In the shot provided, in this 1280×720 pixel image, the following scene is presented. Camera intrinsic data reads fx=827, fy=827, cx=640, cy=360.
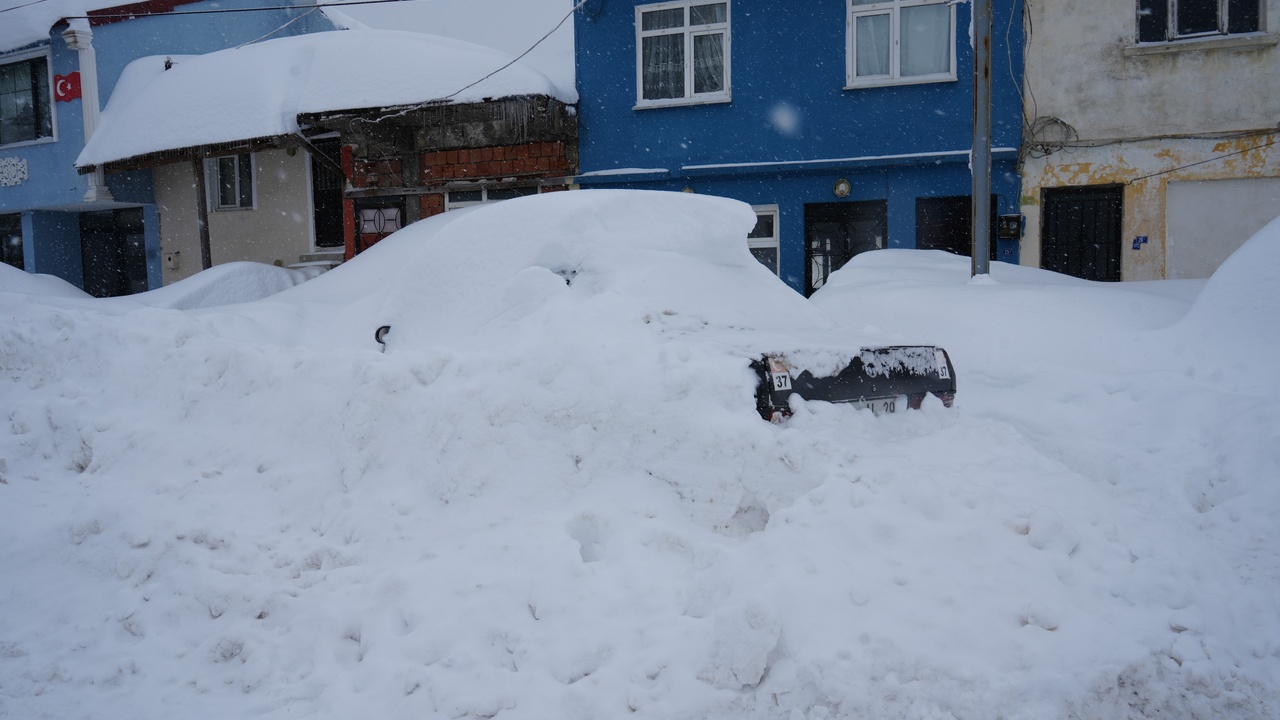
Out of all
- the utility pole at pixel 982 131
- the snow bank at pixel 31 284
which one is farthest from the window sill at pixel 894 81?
the snow bank at pixel 31 284

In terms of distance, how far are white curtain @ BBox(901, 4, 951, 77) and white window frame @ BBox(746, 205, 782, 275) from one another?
2.68m

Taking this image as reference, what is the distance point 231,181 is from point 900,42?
42.0 ft

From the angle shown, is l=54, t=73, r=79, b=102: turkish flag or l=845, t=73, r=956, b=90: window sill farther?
l=54, t=73, r=79, b=102: turkish flag

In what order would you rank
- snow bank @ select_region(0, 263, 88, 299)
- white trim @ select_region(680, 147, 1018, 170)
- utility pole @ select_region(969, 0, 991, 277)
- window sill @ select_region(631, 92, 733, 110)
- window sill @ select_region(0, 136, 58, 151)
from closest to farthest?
utility pole @ select_region(969, 0, 991, 277), snow bank @ select_region(0, 263, 88, 299), white trim @ select_region(680, 147, 1018, 170), window sill @ select_region(631, 92, 733, 110), window sill @ select_region(0, 136, 58, 151)

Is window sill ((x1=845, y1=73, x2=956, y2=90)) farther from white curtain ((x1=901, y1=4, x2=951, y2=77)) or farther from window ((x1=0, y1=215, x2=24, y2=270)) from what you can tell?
window ((x1=0, y1=215, x2=24, y2=270))

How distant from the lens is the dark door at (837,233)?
12406 millimetres

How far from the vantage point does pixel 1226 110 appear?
10977mm

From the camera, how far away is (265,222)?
16031mm

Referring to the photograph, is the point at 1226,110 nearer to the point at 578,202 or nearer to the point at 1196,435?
the point at 1196,435

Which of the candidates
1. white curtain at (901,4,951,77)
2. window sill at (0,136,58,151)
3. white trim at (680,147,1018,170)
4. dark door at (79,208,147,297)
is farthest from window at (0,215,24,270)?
white curtain at (901,4,951,77)

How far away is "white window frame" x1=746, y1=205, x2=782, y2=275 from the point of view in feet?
41.7

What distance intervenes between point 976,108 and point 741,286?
5.08m

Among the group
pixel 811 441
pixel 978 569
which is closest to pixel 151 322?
pixel 811 441

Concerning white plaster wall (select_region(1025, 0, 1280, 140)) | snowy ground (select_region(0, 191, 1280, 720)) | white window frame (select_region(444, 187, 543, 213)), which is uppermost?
white plaster wall (select_region(1025, 0, 1280, 140))
